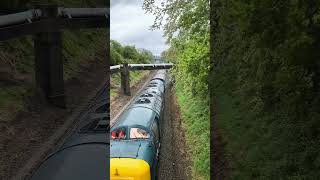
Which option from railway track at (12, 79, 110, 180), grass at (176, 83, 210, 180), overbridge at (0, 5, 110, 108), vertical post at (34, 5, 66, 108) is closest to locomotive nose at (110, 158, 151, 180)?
railway track at (12, 79, 110, 180)

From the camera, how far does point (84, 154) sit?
398 cm

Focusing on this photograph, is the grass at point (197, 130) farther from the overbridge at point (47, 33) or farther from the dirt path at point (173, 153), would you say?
the overbridge at point (47, 33)

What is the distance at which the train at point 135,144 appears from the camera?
5070mm

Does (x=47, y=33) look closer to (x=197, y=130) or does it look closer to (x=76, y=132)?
(x=76, y=132)

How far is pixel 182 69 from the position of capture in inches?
303

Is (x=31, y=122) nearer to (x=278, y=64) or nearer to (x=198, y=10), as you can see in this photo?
(x=278, y=64)

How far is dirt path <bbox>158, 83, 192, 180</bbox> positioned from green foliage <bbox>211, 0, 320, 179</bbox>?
726 mm

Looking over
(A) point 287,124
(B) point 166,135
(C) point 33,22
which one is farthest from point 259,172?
(C) point 33,22

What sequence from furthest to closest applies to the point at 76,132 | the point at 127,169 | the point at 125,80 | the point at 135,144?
the point at 125,80 → the point at 135,144 → the point at 127,169 → the point at 76,132

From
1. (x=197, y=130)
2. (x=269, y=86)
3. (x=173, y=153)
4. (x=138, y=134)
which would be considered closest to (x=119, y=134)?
(x=138, y=134)

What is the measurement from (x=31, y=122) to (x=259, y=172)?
130 inches

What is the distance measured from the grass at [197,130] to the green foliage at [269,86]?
1.14 ft

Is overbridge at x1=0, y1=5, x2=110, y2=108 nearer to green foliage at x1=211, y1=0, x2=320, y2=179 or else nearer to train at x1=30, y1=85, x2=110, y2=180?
train at x1=30, y1=85, x2=110, y2=180

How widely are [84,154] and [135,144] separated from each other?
157 cm
